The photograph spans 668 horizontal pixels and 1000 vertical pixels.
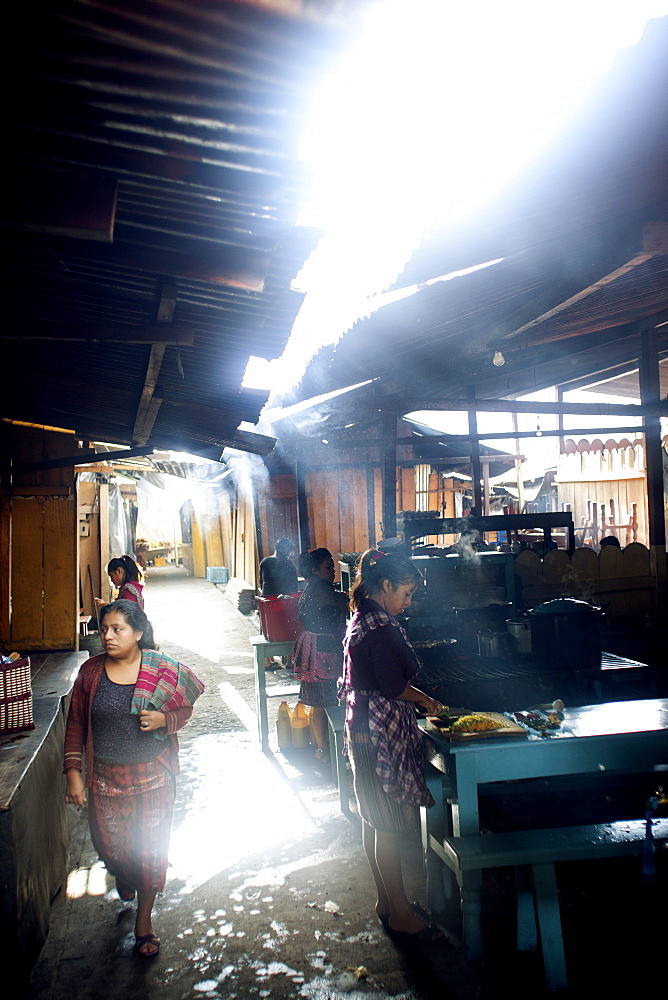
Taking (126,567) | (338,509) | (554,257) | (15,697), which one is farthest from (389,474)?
(338,509)

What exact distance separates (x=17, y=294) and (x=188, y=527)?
2930cm

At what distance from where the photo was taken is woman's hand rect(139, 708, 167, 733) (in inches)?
Result: 143

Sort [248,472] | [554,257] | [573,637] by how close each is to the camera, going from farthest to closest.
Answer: [248,472] → [573,637] → [554,257]

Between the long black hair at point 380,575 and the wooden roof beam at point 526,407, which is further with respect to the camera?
the wooden roof beam at point 526,407

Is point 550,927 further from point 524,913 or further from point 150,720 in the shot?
point 150,720

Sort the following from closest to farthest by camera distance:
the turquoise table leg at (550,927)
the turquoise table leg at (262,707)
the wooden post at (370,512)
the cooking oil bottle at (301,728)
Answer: the turquoise table leg at (550,927) < the cooking oil bottle at (301,728) < the turquoise table leg at (262,707) < the wooden post at (370,512)

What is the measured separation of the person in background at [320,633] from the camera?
611 centimetres

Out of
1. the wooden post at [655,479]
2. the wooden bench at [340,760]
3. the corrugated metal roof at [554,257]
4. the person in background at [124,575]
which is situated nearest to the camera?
the corrugated metal roof at [554,257]

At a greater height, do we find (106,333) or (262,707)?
(106,333)

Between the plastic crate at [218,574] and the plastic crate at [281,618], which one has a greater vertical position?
the plastic crate at [281,618]

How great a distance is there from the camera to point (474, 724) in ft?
12.2

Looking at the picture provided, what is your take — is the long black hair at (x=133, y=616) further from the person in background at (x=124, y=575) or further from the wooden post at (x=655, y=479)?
the wooden post at (x=655, y=479)

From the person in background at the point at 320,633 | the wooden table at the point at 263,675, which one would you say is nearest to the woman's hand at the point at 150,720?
the person in background at the point at 320,633

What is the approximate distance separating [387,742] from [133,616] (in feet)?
5.51
